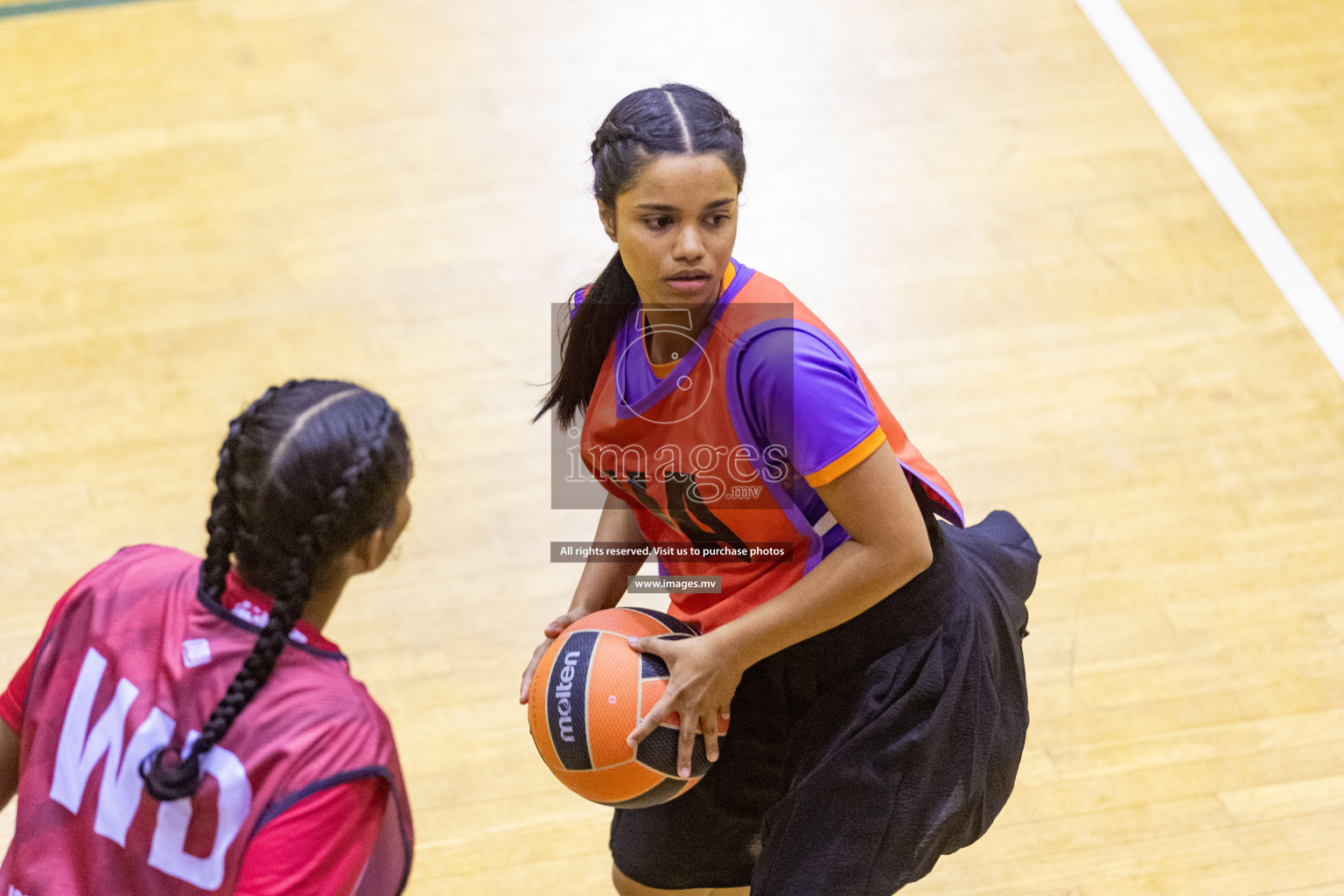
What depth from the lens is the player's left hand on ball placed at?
167 centimetres

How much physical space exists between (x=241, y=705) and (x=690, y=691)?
22.9 inches

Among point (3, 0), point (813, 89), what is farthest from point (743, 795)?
point (3, 0)

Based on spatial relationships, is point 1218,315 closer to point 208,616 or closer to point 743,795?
point 743,795

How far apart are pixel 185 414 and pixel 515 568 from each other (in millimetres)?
937

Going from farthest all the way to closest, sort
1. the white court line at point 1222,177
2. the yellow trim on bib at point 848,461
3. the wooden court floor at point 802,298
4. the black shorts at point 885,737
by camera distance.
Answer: the white court line at point 1222,177, the wooden court floor at point 802,298, the black shorts at point 885,737, the yellow trim on bib at point 848,461

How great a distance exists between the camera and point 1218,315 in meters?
3.43

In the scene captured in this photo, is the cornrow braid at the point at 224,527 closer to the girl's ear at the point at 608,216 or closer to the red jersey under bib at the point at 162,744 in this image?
the red jersey under bib at the point at 162,744

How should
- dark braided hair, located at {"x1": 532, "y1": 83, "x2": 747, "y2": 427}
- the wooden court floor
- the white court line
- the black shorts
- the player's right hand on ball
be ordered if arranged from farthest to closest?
the white court line → the wooden court floor → the player's right hand on ball → the black shorts → dark braided hair, located at {"x1": 532, "y1": 83, "x2": 747, "y2": 427}

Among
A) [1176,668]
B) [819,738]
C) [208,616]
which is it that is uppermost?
[208,616]

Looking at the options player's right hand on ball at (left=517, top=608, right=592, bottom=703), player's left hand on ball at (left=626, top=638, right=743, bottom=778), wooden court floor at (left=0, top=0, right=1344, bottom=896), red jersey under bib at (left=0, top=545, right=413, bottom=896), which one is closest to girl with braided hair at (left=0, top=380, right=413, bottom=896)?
red jersey under bib at (left=0, top=545, right=413, bottom=896)

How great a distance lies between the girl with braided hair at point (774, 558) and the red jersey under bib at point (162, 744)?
1.60 ft

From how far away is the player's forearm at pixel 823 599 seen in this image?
1.59 m

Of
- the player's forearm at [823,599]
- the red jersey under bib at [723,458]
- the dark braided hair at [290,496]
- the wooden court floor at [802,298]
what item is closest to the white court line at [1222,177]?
the wooden court floor at [802,298]

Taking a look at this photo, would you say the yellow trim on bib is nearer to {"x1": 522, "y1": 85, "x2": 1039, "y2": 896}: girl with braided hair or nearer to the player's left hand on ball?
{"x1": 522, "y1": 85, "x2": 1039, "y2": 896}: girl with braided hair
